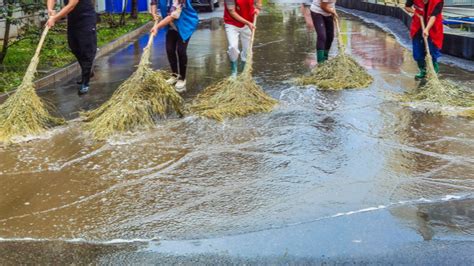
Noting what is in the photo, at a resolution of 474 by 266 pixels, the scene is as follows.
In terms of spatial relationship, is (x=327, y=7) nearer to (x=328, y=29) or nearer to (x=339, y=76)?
(x=328, y=29)

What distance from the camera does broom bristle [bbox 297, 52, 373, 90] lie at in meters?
7.77

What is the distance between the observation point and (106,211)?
4137mm

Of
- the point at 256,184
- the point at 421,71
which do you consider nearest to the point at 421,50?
the point at 421,71

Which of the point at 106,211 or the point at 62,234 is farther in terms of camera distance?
the point at 106,211

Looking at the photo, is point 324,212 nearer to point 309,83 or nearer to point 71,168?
point 71,168

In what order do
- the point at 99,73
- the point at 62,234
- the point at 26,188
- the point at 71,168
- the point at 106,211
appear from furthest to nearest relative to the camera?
the point at 99,73 → the point at 71,168 → the point at 26,188 → the point at 106,211 → the point at 62,234

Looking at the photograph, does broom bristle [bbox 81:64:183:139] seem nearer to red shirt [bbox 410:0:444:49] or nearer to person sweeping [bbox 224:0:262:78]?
person sweeping [bbox 224:0:262:78]

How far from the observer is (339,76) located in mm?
7879

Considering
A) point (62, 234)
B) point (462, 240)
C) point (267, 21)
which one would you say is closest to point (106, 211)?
point (62, 234)

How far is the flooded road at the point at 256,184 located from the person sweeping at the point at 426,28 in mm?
1216

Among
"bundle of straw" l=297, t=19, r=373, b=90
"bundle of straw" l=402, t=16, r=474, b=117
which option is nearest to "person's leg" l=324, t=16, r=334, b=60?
"bundle of straw" l=297, t=19, r=373, b=90

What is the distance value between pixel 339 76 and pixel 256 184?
374 centimetres

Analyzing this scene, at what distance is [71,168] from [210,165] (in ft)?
4.04

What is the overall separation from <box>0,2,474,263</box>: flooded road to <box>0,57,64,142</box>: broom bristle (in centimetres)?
22
